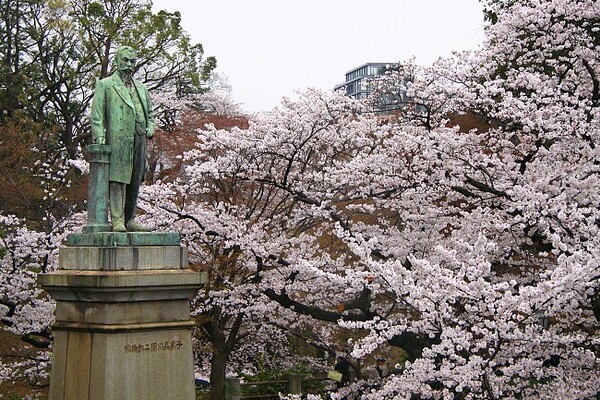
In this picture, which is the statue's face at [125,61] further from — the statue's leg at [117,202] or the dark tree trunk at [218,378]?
the dark tree trunk at [218,378]

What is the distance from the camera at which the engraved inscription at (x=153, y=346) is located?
674cm

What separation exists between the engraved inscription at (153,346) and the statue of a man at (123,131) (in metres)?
1.04

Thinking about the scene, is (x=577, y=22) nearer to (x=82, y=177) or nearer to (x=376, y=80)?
(x=376, y=80)

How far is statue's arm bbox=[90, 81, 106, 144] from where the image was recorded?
710 cm

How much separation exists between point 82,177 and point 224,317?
37.7 feet

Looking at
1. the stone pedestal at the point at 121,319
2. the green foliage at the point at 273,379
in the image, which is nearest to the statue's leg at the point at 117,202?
the stone pedestal at the point at 121,319

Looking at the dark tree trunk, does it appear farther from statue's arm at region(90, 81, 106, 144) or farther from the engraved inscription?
statue's arm at region(90, 81, 106, 144)

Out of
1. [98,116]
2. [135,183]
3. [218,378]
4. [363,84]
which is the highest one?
[363,84]

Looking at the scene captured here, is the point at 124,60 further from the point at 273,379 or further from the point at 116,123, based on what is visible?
the point at 273,379

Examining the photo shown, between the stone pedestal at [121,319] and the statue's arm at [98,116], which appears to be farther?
the statue's arm at [98,116]

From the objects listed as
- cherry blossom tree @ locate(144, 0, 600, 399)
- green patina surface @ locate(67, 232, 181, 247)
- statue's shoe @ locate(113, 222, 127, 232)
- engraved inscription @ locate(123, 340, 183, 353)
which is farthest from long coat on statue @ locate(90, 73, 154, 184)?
cherry blossom tree @ locate(144, 0, 600, 399)

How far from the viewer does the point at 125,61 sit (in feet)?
23.9

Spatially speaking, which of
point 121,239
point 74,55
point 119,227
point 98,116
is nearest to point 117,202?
point 119,227

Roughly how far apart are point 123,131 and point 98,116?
262 mm
